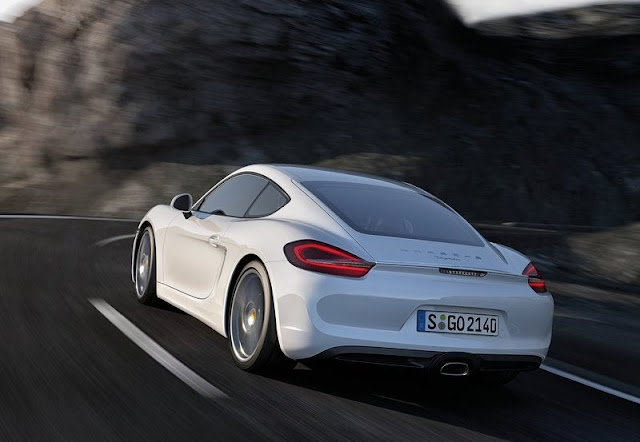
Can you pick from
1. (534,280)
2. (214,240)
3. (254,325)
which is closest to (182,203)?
(214,240)

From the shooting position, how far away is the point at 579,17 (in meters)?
47.2

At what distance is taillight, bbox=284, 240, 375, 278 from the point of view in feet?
15.6

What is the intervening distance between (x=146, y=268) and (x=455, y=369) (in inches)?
138

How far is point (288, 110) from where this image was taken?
38469 mm

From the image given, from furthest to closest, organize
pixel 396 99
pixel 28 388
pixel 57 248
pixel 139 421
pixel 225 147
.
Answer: pixel 396 99, pixel 225 147, pixel 57 248, pixel 28 388, pixel 139 421

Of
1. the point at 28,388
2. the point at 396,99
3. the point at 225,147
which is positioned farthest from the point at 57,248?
the point at 396,99

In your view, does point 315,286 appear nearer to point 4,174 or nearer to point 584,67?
point 4,174

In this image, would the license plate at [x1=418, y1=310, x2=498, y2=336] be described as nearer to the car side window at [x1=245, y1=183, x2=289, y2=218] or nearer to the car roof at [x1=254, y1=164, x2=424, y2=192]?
the car side window at [x1=245, y1=183, x2=289, y2=218]

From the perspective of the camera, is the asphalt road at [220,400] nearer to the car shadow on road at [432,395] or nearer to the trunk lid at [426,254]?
the car shadow on road at [432,395]

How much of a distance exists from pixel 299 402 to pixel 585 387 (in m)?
2.19

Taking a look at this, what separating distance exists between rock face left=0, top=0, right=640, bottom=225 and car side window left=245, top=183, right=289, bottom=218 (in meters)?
27.1

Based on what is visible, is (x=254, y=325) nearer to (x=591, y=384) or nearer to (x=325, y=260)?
(x=325, y=260)

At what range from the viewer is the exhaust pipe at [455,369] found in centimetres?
482

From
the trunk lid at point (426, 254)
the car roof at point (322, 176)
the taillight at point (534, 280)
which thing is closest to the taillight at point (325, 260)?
the trunk lid at point (426, 254)
